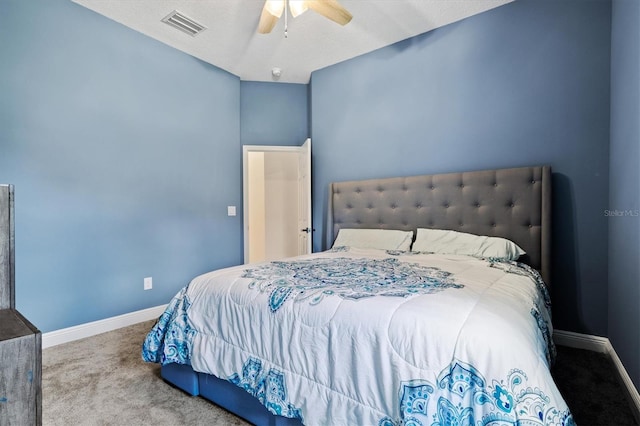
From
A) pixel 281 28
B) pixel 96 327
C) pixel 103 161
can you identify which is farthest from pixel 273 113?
pixel 96 327

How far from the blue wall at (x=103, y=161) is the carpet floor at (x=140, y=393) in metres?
0.60

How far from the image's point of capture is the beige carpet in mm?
1560

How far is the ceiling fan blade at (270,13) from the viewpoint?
202 cm

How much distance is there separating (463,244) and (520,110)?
47.8 inches

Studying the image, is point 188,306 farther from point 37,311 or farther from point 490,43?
point 490,43

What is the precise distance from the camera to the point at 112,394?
1769mm

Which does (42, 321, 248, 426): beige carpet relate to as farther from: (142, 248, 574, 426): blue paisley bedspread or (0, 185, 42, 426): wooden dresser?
(0, 185, 42, 426): wooden dresser

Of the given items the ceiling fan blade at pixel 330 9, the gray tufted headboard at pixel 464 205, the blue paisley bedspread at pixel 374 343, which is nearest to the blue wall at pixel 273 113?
the gray tufted headboard at pixel 464 205

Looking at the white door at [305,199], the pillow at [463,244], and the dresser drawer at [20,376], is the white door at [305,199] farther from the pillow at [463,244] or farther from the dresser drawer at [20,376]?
the dresser drawer at [20,376]

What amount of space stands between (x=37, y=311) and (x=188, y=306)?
1.57 metres

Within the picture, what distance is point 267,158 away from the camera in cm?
501

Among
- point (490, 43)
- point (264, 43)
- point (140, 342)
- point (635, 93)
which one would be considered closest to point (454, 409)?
point (635, 93)

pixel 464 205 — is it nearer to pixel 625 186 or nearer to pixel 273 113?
pixel 625 186

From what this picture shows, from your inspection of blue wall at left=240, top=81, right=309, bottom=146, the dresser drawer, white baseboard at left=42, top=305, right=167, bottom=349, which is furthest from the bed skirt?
blue wall at left=240, top=81, right=309, bottom=146
